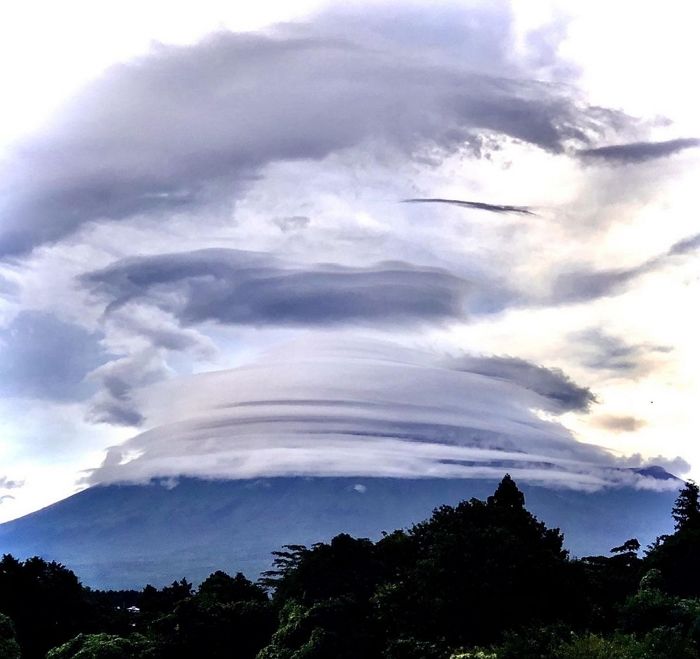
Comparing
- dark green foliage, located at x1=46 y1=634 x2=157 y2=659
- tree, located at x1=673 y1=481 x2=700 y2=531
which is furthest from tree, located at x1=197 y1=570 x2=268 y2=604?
tree, located at x1=673 y1=481 x2=700 y2=531

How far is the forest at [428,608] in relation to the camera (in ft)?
181

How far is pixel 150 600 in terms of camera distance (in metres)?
118

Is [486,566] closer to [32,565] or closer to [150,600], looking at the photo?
[32,565]

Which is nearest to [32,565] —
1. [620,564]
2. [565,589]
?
[565,589]

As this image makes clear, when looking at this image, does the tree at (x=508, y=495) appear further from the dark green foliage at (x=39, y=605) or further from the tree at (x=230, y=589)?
the dark green foliage at (x=39, y=605)

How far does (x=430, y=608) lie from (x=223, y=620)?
79.5ft

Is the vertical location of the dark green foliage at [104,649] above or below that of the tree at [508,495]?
below

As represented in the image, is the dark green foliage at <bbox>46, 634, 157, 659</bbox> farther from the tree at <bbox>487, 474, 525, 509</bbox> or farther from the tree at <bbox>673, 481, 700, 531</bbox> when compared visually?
the tree at <bbox>673, 481, 700, 531</bbox>

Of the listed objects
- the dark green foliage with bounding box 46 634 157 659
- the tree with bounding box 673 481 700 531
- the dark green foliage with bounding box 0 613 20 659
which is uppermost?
the tree with bounding box 673 481 700 531

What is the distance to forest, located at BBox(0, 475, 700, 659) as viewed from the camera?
55.1 meters

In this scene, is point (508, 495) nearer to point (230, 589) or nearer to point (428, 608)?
point (230, 589)

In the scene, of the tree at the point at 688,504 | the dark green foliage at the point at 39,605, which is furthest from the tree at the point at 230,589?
the tree at the point at 688,504

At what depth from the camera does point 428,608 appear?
59438 millimetres

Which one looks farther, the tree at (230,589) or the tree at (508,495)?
the tree at (230,589)
